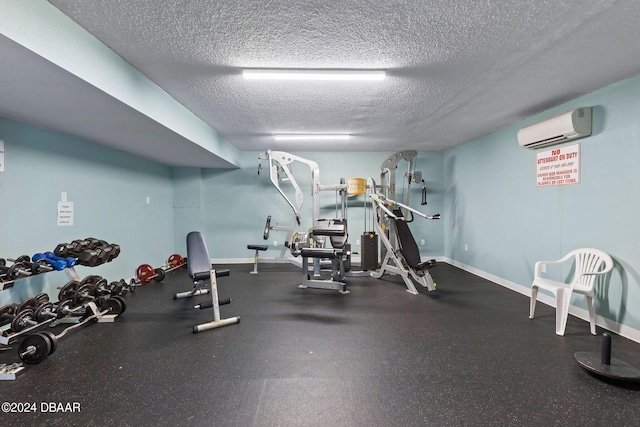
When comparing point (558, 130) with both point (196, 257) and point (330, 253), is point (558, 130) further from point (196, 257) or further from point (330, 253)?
point (196, 257)

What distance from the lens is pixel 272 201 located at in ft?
18.7

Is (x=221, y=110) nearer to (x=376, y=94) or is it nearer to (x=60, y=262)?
(x=376, y=94)

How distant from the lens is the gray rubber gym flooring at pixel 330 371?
1536 millimetres

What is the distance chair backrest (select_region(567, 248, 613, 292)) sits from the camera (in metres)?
2.46

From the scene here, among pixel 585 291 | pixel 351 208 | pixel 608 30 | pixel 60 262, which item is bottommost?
pixel 585 291

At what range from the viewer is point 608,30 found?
1.74 meters

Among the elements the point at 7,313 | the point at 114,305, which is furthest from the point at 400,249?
the point at 7,313

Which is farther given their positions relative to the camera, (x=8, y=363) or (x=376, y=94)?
(x=376, y=94)

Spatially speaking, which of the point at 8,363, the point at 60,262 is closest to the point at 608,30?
the point at 60,262

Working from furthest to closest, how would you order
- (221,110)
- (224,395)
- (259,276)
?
(259,276)
(221,110)
(224,395)

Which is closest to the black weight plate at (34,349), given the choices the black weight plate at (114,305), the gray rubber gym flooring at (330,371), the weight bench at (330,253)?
the gray rubber gym flooring at (330,371)

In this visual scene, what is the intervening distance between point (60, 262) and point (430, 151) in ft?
19.0

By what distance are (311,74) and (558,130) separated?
2.57m

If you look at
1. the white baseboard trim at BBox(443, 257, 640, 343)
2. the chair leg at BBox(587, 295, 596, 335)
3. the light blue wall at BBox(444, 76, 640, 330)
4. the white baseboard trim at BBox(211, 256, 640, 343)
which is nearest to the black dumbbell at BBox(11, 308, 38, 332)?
the white baseboard trim at BBox(211, 256, 640, 343)
